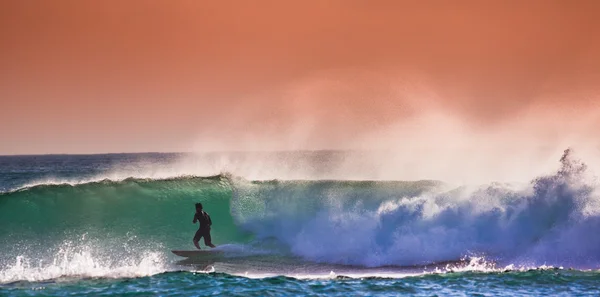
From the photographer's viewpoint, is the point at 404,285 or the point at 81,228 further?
the point at 81,228

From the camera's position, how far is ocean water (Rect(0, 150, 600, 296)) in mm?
12734

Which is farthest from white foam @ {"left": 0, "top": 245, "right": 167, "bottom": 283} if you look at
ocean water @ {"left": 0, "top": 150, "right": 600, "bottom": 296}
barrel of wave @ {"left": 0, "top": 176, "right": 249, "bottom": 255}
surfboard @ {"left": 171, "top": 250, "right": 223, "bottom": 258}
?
barrel of wave @ {"left": 0, "top": 176, "right": 249, "bottom": 255}

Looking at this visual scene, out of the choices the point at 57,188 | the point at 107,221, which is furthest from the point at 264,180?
the point at 57,188

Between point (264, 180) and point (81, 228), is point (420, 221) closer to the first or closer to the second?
point (264, 180)

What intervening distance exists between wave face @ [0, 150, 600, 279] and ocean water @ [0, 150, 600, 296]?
4cm

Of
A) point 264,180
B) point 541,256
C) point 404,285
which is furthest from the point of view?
point 264,180

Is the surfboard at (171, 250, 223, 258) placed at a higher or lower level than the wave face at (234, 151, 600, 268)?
lower

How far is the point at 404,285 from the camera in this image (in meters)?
12.6

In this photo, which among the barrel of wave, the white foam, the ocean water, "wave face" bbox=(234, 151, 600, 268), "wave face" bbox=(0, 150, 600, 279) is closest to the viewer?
the ocean water

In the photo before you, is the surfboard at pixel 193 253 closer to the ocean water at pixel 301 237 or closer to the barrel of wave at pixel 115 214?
the ocean water at pixel 301 237

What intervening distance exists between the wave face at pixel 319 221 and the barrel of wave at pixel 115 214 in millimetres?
33

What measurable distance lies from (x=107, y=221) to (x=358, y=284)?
9118 millimetres

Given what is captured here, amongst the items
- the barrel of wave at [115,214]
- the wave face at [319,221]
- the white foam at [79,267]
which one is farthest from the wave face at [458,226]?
the white foam at [79,267]

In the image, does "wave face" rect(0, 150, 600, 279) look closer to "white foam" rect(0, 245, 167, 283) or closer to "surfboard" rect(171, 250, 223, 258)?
"white foam" rect(0, 245, 167, 283)
